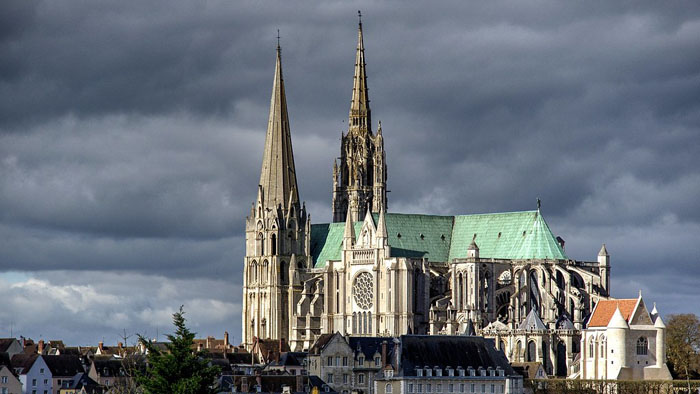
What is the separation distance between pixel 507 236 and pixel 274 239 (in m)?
30.2

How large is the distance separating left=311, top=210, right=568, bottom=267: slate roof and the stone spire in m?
9.30

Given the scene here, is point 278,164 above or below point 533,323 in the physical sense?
above

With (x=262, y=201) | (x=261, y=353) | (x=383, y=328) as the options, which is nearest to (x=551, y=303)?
(x=383, y=328)

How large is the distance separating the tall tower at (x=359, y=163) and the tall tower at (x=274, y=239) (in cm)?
732

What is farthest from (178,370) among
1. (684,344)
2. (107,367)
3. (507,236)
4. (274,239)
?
(274,239)

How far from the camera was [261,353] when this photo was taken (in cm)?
17012

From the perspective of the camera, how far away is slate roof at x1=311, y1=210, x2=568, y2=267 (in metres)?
170

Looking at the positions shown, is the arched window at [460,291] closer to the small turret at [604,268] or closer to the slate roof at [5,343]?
the small turret at [604,268]

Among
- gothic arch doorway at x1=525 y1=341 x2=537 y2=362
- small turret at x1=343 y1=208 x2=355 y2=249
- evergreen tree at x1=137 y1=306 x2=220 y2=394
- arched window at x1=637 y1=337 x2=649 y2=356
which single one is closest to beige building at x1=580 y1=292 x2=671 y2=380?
arched window at x1=637 y1=337 x2=649 y2=356

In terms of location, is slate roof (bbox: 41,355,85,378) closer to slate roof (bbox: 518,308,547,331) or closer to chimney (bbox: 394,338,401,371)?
chimney (bbox: 394,338,401,371)

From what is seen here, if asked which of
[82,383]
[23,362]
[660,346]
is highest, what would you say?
[660,346]

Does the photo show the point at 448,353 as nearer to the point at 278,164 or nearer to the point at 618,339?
the point at 618,339

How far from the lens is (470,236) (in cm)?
17762

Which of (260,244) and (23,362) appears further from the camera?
(260,244)
